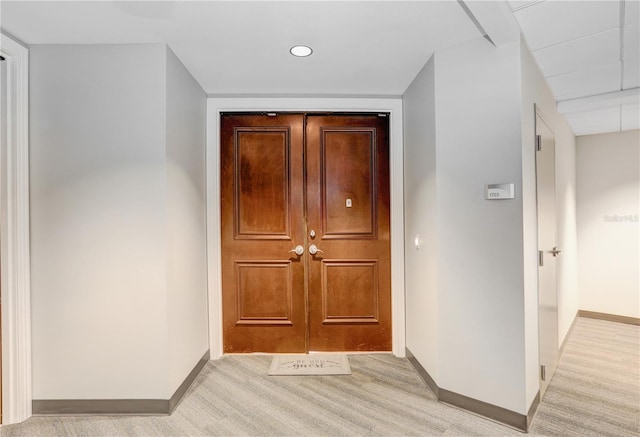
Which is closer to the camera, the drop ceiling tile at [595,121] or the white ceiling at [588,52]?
the white ceiling at [588,52]

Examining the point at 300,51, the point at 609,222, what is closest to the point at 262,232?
the point at 300,51

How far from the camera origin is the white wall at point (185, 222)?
7.32 feet

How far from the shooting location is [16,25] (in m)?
1.94

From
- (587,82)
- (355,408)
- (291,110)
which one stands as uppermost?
(587,82)

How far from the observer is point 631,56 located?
2.29m

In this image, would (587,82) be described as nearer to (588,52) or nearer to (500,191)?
(588,52)

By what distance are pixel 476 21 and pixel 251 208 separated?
218 cm

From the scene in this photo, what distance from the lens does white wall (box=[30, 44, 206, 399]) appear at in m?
2.14

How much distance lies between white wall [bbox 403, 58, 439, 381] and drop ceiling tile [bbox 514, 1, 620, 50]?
592 mm

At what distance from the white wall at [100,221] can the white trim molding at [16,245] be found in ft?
0.16

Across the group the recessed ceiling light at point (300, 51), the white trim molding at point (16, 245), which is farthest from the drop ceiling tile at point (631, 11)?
the white trim molding at point (16, 245)

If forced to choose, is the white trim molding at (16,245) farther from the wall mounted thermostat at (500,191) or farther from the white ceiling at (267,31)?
the wall mounted thermostat at (500,191)

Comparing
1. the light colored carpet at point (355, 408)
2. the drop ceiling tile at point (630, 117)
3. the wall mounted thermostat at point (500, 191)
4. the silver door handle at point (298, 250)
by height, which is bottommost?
the light colored carpet at point (355, 408)

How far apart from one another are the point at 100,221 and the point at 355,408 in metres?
2.09
